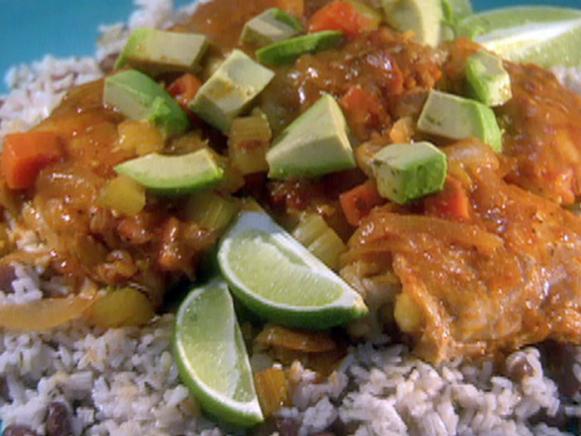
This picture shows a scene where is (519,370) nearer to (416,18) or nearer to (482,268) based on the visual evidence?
(482,268)

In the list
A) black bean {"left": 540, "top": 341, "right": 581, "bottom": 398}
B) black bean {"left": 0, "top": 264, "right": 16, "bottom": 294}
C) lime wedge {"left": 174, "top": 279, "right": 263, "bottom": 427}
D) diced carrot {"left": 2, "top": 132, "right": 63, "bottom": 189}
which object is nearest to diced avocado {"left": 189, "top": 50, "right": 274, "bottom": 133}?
diced carrot {"left": 2, "top": 132, "right": 63, "bottom": 189}

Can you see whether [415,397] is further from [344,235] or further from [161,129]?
[161,129]

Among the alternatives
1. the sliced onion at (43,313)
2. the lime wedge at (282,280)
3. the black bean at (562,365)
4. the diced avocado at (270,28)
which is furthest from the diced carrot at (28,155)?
the black bean at (562,365)

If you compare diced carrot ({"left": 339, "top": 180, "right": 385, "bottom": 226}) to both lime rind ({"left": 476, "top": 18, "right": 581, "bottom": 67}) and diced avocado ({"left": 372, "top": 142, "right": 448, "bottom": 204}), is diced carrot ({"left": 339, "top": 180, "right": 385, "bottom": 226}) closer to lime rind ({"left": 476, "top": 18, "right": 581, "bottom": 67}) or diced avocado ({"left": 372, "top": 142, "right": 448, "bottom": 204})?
diced avocado ({"left": 372, "top": 142, "right": 448, "bottom": 204})

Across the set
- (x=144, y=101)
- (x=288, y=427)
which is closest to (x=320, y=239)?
(x=288, y=427)

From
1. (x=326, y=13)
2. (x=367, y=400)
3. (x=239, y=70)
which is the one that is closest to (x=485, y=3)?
(x=326, y=13)
